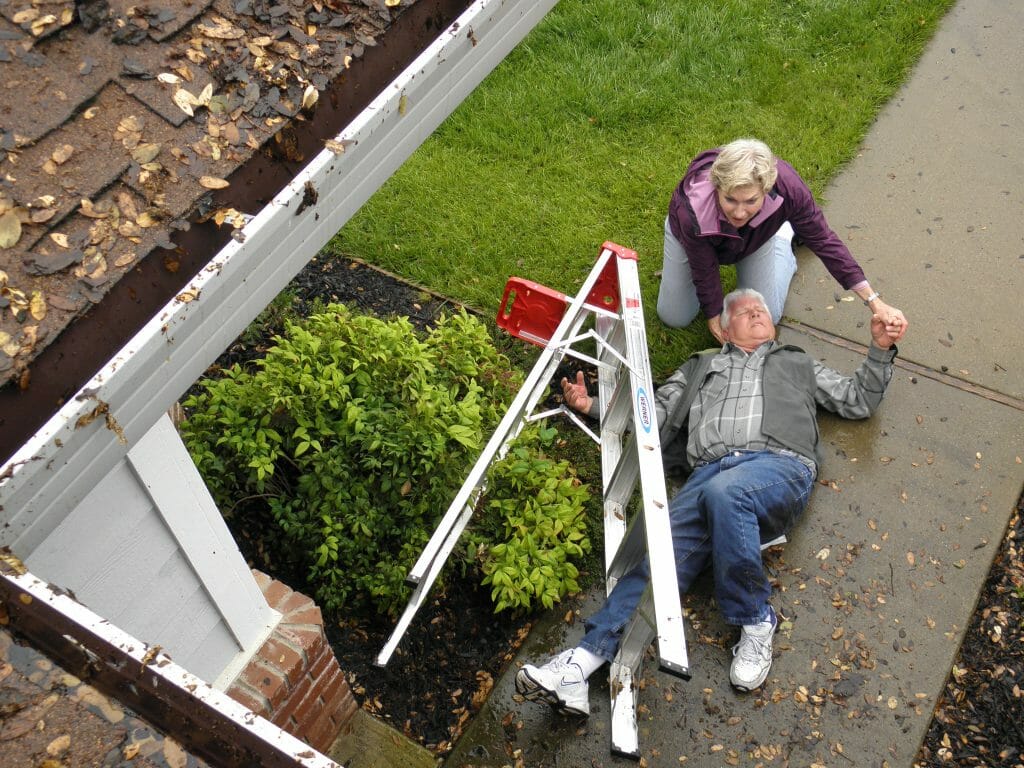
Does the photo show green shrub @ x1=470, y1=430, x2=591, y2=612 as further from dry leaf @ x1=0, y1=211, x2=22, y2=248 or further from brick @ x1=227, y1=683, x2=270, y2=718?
dry leaf @ x1=0, y1=211, x2=22, y2=248

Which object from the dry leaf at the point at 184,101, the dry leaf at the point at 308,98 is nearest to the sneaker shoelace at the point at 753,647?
the dry leaf at the point at 308,98

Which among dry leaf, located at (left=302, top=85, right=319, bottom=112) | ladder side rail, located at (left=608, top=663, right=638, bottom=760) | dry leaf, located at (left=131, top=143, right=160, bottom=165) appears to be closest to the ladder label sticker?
ladder side rail, located at (left=608, top=663, right=638, bottom=760)

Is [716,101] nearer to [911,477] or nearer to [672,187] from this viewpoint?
[672,187]

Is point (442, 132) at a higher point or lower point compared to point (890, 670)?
higher

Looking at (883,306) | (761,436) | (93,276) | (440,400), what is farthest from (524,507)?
(93,276)

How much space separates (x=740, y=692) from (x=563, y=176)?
10.9 ft

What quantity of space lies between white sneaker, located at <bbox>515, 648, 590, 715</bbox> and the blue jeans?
0.43ft

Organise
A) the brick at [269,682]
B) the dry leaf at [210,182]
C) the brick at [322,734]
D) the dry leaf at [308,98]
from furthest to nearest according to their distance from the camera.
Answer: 1. the brick at [322,734]
2. the brick at [269,682]
3. the dry leaf at [308,98]
4. the dry leaf at [210,182]

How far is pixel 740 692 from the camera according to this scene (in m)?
3.48

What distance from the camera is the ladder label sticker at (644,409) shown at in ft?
10.5

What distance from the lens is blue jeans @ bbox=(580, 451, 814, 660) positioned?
11.4ft

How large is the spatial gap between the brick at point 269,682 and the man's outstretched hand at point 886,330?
2799mm

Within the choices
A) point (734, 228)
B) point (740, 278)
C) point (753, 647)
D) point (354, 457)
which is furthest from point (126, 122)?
point (740, 278)

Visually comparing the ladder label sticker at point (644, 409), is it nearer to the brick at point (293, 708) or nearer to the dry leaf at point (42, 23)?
the brick at point (293, 708)
